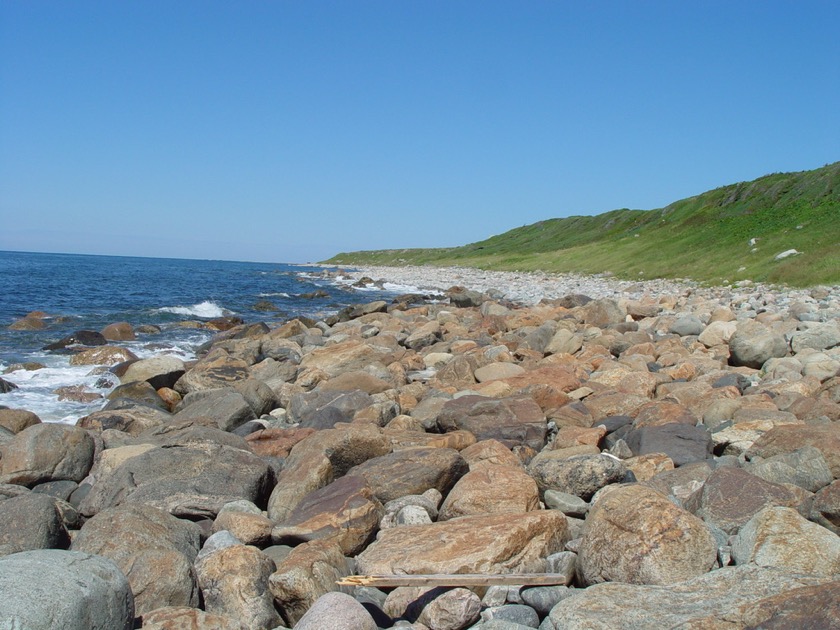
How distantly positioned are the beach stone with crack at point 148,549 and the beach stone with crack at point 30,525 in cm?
47

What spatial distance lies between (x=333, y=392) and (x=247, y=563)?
7.13 m

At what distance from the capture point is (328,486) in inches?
268

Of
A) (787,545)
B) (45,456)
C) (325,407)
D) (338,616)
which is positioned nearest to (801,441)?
(787,545)

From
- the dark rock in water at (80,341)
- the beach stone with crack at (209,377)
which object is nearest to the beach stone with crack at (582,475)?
the beach stone with crack at (209,377)

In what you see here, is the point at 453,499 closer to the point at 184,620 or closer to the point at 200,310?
the point at 184,620

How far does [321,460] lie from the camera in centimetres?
744

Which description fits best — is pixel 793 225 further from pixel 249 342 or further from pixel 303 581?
pixel 303 581

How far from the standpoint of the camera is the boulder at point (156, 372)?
559 inches

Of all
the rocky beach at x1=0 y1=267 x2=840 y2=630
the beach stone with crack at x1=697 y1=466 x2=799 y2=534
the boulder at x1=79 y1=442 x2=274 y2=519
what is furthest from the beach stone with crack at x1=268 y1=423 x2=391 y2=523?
the beach stone with crack at x1=697 y1=466 x2=799 y2=534

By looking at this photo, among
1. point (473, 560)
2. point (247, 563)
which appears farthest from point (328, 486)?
point (473, 560)

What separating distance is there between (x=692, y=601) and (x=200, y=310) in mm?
32871

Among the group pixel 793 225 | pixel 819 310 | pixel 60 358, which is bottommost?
pixel 60 358

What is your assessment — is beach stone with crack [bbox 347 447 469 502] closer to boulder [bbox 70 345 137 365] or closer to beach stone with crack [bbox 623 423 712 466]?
beach stone with crack [bbox 623 423 712 466]

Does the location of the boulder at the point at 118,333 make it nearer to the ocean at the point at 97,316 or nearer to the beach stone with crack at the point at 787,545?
the ocean at the point at 97,316
